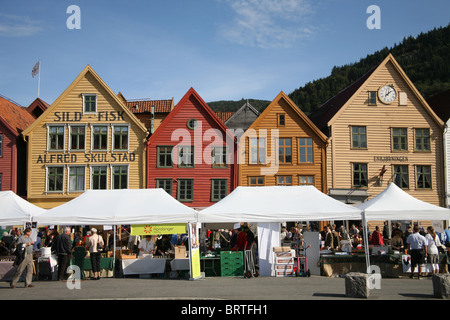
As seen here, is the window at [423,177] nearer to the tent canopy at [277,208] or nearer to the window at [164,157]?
the window at [164,157]

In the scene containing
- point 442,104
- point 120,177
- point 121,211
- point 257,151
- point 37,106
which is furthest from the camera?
point 37,106

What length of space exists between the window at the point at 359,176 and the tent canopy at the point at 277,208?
649 inches

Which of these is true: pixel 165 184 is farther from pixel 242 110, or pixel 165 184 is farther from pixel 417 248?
pixel 417 248

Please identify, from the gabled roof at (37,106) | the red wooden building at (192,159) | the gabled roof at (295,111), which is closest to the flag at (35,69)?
the gabled roof at (37,106)

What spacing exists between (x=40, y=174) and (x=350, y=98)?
22.8 m

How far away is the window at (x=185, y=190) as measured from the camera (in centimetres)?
3344

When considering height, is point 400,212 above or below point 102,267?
above

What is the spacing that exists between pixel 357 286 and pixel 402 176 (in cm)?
2461

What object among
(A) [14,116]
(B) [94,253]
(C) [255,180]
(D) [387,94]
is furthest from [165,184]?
(D) [387,94]

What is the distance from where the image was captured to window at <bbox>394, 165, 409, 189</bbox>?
34.3 meters

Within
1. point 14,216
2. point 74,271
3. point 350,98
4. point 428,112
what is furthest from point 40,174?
point 428,112

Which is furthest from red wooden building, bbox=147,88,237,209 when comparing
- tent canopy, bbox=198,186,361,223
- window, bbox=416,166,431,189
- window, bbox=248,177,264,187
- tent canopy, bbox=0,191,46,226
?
tent canopy, bbox=198,186,361,223

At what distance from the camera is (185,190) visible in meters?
33.6

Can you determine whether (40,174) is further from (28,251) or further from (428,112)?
(428,112)
